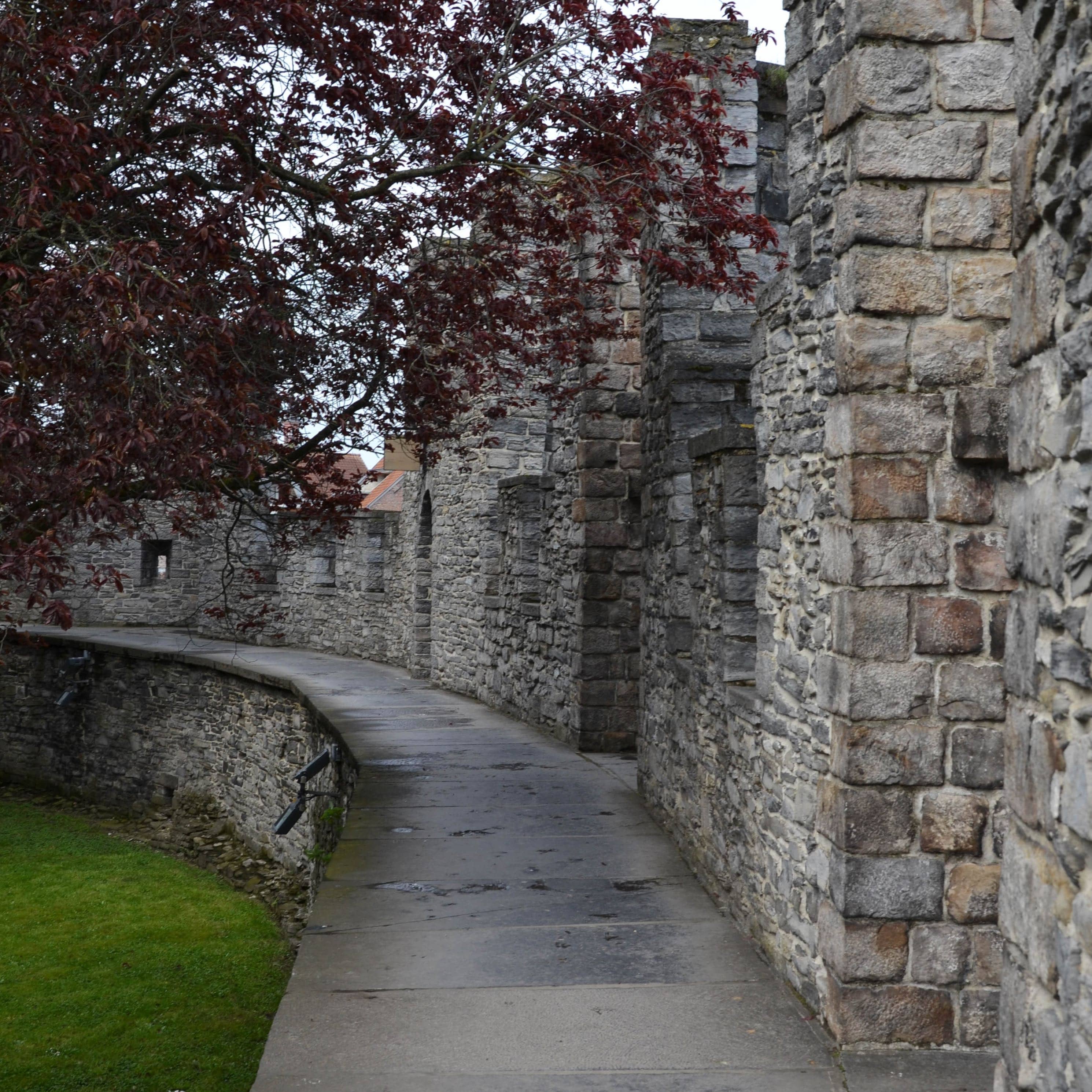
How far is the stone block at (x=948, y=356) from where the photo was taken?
13.3 feet

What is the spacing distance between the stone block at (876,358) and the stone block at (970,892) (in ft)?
5.30

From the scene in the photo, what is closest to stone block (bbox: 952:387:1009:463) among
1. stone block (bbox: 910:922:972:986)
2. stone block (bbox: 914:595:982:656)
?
stone block (bbox: 914:595:982:656)

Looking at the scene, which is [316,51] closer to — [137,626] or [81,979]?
[81,979]

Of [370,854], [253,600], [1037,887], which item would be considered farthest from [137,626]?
[1037,887]

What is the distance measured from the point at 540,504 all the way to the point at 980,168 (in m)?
Result: 8.54

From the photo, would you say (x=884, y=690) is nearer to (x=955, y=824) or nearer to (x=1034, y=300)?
(x=955, y=824)

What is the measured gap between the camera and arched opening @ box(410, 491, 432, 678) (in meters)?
17.1

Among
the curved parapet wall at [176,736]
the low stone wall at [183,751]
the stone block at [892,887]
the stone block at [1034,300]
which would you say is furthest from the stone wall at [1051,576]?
the curved parapet wall at [176,736]

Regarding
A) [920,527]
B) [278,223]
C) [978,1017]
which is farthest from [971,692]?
[278,223]

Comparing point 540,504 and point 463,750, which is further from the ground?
point 540,504

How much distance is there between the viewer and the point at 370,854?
664cm

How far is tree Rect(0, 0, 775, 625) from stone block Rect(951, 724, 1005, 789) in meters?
2.78

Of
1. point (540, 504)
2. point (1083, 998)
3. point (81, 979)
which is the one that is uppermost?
point (540, 504)

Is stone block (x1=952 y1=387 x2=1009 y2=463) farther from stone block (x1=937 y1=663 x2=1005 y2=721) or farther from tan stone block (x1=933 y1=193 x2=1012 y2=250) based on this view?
stone block (x1=937 y1=663 x2=1005 y2=721)
